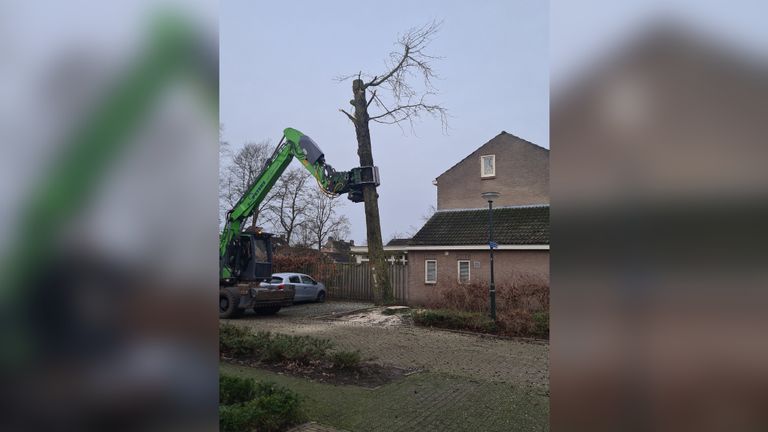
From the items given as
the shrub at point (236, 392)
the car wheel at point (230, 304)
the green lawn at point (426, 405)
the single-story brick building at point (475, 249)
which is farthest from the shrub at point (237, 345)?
the single-story brick building at point (475, 249)

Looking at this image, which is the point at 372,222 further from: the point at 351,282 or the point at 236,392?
the point at 236,392

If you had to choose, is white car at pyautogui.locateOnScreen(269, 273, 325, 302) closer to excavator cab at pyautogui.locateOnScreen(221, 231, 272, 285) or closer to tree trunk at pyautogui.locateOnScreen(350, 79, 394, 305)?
tree trunk at pyautogui.locateOnScreen(350, 79, 394, 305)

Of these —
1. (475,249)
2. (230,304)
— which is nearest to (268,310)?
(230,304)

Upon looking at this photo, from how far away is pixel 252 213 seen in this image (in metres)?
14.4

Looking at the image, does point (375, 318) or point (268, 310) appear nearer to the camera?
point (375, 318)

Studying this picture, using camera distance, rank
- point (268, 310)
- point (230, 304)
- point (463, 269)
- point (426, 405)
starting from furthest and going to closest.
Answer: point (463, 269) < point (268, 310) < point (230, 304) < point (426, 405)

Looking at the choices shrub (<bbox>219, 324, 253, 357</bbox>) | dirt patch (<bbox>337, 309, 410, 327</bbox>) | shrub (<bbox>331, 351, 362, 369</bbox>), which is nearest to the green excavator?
dirt patch (<bbox>337, 309, 410, 327</bbox>)

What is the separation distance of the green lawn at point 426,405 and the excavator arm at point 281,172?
6984 mm

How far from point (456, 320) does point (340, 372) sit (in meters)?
5.79
